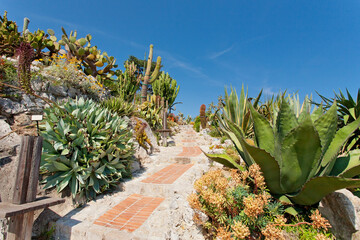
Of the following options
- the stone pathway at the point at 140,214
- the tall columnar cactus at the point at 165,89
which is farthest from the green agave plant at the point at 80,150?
the tall columnar cactus at the point at 165,89

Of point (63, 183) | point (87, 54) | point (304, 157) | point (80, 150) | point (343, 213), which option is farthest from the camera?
point (87, 54)

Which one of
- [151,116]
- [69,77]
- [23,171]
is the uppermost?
[69,77]

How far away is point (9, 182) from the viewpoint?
2.50 m

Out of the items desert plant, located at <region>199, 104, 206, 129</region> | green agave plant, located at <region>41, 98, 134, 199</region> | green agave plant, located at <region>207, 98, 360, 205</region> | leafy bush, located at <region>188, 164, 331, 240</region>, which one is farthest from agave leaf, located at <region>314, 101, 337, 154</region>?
desert plant, located at <region>199, 104, 206, 129</region>

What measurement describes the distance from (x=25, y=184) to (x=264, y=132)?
2766 mm

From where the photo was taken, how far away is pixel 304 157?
4.82 feet

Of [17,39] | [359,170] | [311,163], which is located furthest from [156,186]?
[17,39]

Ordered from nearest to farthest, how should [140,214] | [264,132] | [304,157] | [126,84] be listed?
[304,157]
[264,132]
[140,214]
[126,84]

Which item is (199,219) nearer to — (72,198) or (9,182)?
(72,198)

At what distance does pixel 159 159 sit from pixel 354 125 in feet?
14.3

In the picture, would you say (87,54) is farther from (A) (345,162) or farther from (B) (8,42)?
(A) (345,162)

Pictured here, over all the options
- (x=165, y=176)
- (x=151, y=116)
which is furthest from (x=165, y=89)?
(x=165, y=176)

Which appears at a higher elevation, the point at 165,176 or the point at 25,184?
the point at 25,184

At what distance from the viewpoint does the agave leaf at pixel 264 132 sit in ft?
5.71
